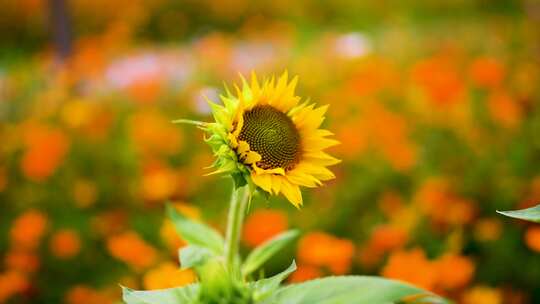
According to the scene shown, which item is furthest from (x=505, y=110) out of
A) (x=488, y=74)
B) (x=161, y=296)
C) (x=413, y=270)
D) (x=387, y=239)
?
(x=161, y=296)

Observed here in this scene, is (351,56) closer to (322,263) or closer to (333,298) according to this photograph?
(322,263)

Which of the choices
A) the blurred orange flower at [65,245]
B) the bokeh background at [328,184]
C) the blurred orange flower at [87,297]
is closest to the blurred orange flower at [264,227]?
the bokeh background at [328,184]

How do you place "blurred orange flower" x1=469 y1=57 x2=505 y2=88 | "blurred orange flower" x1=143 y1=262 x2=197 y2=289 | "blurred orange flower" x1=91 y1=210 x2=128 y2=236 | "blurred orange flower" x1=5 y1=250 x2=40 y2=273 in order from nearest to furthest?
"blurred orange flower" x1=143 y1=262 x2=197 y2=289 → "blurred orange flower" x1=5 y1=250 x2=40 y2=273 → "blurred orange flower" x1=91 y1=210 x2=128 y2=236 → "blurred orange flower" x1=469 y1=57 x2=505 y2=88

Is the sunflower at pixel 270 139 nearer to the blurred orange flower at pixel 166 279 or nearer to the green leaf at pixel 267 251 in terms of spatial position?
the green leaf at pixel 267 251

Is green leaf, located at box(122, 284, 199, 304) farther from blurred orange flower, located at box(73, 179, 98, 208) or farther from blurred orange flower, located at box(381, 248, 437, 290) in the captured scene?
blurred orange flower, located at box(73, 179, 98, 208)

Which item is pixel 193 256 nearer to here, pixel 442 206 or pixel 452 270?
pixel 452 270

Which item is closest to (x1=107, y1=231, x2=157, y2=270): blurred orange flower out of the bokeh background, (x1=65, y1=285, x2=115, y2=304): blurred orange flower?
the bokeh background
